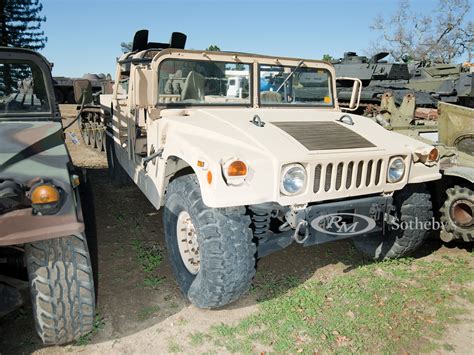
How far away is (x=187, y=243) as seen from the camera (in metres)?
3.51

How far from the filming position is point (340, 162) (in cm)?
312

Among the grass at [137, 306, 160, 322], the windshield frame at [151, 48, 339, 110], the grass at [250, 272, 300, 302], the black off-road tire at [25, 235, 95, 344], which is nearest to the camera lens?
the black off-road tire at [25, 235, 95, 344]

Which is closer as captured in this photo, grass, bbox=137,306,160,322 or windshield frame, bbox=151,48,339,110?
grass, bbox=137,306,160,322

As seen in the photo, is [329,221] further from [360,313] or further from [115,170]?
[115,170]

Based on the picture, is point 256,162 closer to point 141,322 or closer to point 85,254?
point 85,254

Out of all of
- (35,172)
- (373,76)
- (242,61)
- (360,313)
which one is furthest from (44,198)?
→ (373,76)

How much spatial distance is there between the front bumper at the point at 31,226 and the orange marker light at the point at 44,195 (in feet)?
0.28

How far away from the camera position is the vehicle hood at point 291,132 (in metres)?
3.11

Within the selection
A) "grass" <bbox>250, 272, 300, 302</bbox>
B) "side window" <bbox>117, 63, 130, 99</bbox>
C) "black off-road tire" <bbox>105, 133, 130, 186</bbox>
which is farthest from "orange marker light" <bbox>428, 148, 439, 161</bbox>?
"black off-road tire" <bbox>105, 133, 130, 186</bbox>

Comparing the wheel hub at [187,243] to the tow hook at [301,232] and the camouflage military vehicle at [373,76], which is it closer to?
the tow hook at [301,232]

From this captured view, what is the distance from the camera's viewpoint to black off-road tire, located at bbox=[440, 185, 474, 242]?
4152 mm

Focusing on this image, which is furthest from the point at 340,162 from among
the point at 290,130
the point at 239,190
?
the point at 239,190

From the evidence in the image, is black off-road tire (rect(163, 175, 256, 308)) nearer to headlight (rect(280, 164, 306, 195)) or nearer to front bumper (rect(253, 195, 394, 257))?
front bumper (rect(253, 195, 394, 257))

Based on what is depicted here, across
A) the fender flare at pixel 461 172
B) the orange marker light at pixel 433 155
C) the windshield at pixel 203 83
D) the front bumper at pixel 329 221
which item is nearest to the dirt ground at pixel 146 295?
the front bumper at pixel 329 221
